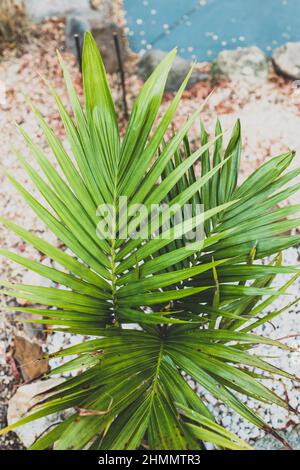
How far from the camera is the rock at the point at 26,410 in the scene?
5.28 ft

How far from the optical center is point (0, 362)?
182cm

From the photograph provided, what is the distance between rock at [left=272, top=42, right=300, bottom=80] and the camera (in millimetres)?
2559

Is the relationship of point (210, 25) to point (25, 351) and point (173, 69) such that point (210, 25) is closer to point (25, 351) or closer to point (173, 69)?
point (173, 69)

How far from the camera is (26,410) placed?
1629mm

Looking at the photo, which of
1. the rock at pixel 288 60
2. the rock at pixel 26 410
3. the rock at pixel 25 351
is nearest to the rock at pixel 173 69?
the rock at pixel 288 60

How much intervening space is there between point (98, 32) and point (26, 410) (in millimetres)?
2026

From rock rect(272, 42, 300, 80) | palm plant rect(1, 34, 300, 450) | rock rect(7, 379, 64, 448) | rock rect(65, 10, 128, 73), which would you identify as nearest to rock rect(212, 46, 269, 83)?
rock rect(272, 42, 300, 80)

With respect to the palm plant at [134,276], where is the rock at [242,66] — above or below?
above

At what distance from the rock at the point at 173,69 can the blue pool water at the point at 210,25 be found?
4.5 inches

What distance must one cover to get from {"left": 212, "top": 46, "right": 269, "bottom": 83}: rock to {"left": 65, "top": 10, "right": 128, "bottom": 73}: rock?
54 cm

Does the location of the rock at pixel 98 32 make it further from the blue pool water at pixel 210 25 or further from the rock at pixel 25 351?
the rock at pixel 25 351

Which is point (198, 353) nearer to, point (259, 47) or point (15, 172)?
point (15, 172)

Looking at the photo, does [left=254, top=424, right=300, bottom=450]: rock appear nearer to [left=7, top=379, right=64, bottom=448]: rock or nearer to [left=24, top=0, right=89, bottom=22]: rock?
[left=7, top=379, right=64, bottom=448]: rock
